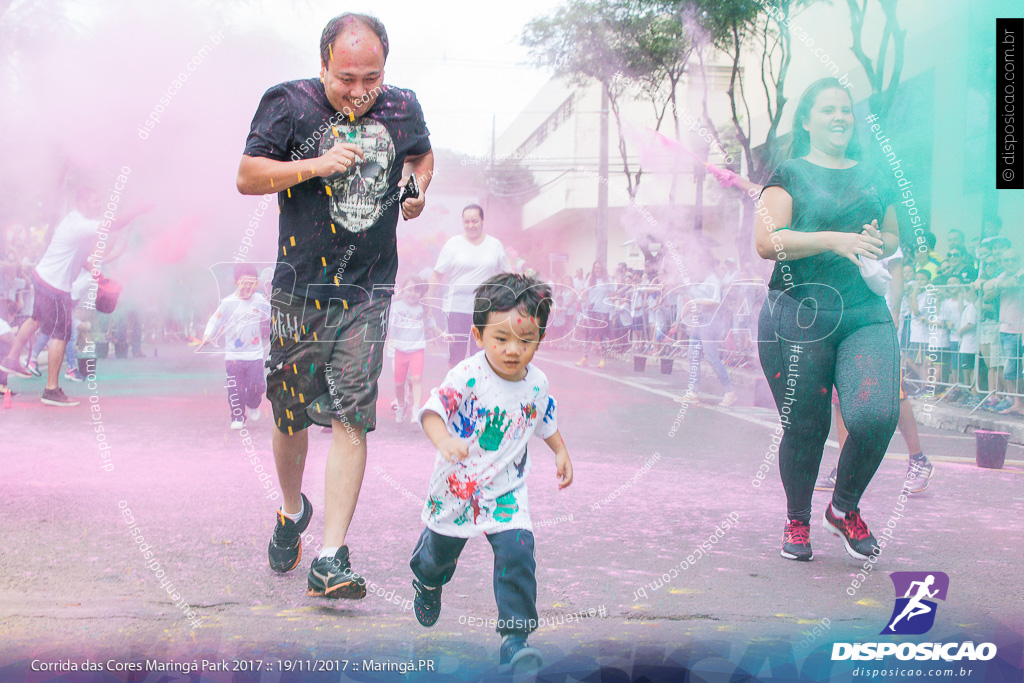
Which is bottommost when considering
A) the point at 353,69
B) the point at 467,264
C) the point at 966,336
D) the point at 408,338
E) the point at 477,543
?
the point at 477,543

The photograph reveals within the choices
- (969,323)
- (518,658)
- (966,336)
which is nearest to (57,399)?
(518,658)

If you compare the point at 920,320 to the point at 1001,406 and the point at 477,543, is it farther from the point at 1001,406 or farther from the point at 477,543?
the point at 477,543

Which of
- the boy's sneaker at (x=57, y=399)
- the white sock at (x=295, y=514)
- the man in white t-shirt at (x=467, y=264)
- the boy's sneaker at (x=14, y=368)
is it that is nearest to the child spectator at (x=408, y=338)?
the man in white t-shirt at (x=467, y=264)

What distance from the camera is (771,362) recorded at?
122 inches

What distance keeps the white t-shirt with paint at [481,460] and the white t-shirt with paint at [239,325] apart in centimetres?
111

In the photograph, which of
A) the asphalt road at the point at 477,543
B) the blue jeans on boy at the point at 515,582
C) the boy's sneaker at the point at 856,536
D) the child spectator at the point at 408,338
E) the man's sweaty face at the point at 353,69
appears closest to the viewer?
the blue jeans on boy at the point at 515,582

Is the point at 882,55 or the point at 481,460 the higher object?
the point at 882,55

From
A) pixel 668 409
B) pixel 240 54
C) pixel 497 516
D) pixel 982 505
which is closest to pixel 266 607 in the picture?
pixel 497 516

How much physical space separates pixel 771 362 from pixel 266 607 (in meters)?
1.79

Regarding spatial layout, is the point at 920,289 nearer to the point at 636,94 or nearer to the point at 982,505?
the point at 982,505

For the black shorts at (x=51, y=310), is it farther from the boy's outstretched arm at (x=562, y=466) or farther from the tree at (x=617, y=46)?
the boy's outstretched arm at (x=562, y=466)

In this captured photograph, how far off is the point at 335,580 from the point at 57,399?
184cm

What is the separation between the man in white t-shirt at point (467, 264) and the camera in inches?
132

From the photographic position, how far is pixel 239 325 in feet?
13.2
